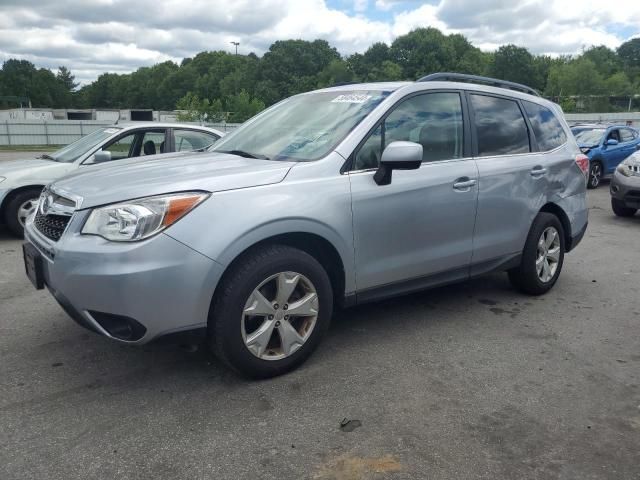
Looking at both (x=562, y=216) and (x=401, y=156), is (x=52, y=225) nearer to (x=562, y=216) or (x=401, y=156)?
(x=401, y=156)

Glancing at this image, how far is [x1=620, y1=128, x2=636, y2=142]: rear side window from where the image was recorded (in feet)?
51.3

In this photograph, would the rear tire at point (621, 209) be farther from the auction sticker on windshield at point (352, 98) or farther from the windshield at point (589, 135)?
the auction sticker on windshield at point (352, 98)

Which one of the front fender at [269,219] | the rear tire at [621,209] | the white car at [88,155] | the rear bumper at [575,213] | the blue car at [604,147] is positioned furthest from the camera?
the blue car at [604,147]

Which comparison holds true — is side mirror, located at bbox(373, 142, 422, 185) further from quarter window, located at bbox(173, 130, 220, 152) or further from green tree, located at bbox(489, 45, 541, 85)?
green tree, located at bbox(489, 45, 541, 85)

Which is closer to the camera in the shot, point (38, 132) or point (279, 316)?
point (279, 316)

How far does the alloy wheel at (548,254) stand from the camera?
505cm

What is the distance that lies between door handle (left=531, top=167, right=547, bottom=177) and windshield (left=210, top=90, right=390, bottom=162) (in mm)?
1585

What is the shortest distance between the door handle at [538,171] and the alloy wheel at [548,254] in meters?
0.50

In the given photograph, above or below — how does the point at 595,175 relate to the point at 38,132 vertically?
below

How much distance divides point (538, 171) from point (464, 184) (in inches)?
40.0

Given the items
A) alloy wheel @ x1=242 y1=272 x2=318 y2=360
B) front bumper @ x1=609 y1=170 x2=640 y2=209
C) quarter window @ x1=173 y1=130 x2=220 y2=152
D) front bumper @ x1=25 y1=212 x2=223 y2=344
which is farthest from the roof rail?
front bumper @ x1=609 y1=170 x2=640 y2=209

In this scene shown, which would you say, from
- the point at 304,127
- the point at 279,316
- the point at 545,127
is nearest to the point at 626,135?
the point at 545,127

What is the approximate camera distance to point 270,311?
3.29 m

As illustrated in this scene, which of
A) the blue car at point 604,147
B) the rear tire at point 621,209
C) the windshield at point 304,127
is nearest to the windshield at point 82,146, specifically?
the windshield at point 304,127
